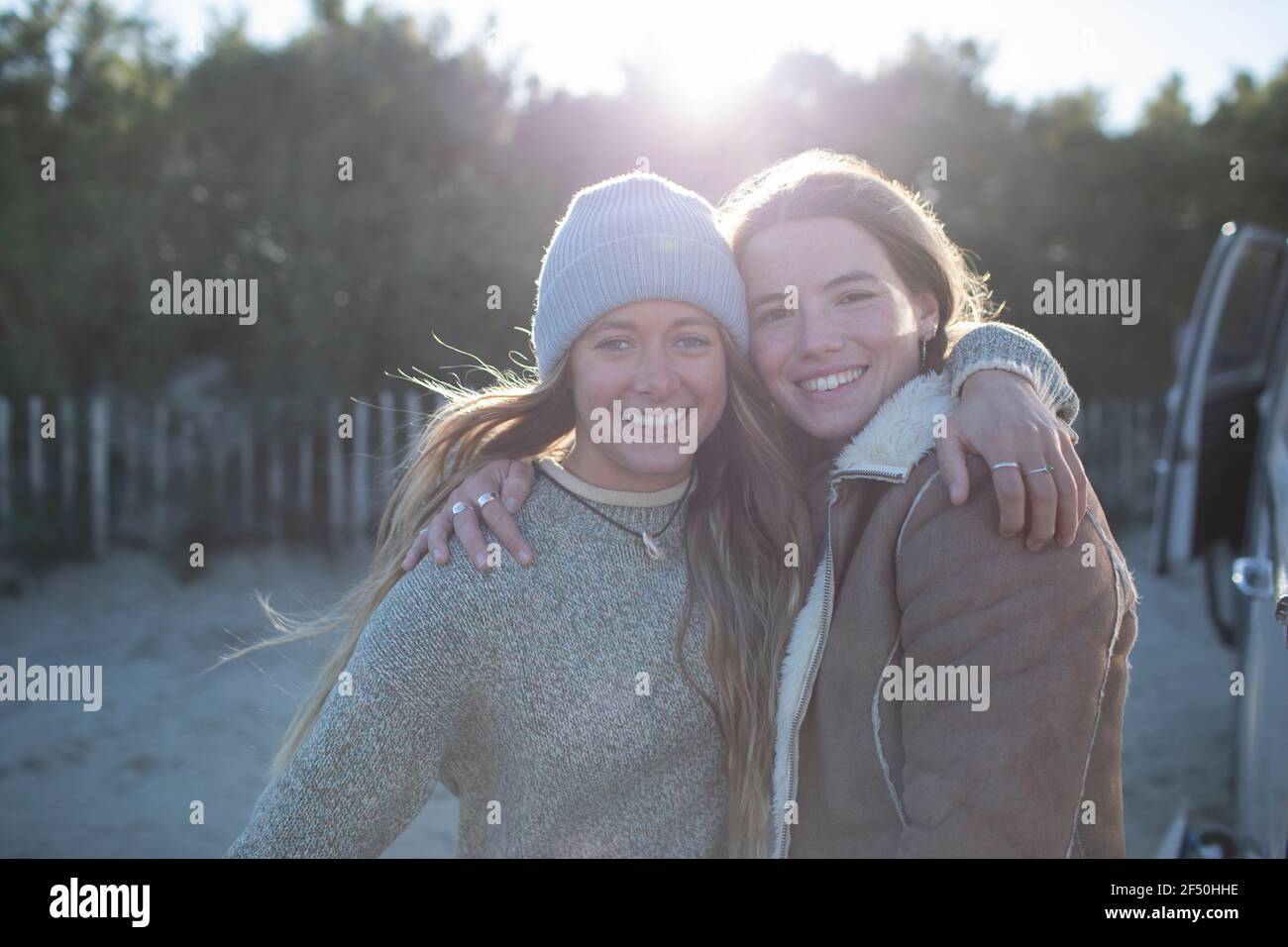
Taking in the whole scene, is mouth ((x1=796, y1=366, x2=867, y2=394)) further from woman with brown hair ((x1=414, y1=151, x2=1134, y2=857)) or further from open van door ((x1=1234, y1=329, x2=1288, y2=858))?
open van door ((x1=1234, y1=329, x2=1288, y2=858))

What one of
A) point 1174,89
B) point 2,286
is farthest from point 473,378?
point 1174,89

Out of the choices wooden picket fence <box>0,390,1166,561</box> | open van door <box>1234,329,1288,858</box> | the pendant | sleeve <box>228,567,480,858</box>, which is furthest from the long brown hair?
wooden picket fence <box>0,390,1166,561</box>

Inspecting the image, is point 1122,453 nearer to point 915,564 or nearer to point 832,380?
point 832,380

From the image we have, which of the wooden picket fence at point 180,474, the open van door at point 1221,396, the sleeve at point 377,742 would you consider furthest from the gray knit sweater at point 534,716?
the wooden picket fence at point 180,474

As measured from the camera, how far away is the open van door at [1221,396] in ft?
17.9

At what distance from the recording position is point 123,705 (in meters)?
5.75

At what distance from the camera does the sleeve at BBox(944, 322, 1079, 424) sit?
198 centimetres

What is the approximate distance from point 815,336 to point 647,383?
0.36m

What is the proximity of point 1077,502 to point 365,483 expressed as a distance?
7.41 meters

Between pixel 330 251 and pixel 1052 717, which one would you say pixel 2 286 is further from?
pixel 1052 717

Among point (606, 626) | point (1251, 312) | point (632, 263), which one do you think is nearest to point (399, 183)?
point (1251, 312)

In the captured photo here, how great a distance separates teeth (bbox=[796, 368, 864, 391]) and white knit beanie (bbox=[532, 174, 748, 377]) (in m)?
0.21

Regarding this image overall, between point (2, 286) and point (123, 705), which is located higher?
point (2, 286)
